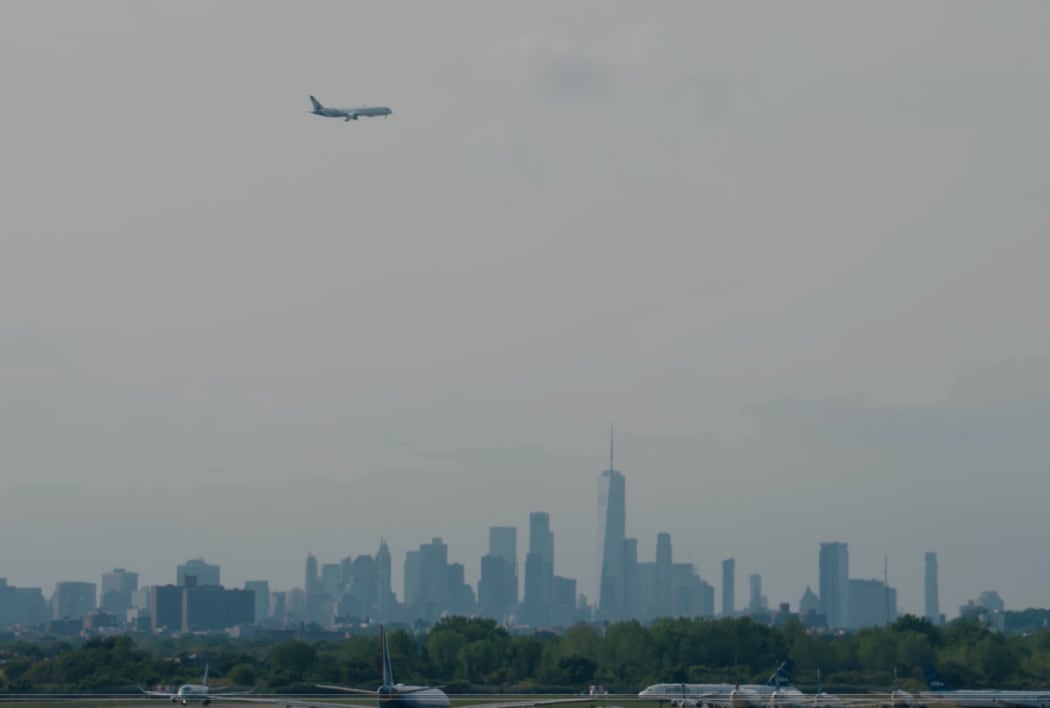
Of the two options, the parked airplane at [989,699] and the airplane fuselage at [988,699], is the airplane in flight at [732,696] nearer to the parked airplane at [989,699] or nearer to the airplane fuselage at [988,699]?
the airplane fuselage at [988,699]

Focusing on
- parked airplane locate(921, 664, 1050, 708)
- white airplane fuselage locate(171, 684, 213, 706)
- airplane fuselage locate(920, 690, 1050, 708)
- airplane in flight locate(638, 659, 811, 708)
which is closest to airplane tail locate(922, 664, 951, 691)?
parked airplane locate(921, 664, 1050, 708)

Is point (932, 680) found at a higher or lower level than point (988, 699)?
higher

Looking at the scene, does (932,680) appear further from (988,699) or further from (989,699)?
(989,699)

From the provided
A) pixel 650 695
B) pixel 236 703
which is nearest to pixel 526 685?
pixel 650 695

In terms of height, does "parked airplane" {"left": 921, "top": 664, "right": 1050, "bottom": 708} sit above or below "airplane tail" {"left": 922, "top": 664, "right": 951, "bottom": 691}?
below

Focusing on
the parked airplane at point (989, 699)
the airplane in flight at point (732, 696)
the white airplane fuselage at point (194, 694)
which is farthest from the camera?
the white airplane fuselage at point (194, 694)

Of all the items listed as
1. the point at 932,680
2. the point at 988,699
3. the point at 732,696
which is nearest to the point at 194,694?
the point at 732,696

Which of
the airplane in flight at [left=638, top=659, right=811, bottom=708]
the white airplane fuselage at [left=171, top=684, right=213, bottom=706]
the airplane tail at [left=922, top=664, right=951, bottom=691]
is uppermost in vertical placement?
the airplane tail at [left=922, top=664, right=951, bottom=691]

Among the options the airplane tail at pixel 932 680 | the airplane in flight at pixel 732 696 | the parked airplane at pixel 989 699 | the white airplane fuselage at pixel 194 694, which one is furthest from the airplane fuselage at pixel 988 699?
the white airplane fuselage at pixel 194 694

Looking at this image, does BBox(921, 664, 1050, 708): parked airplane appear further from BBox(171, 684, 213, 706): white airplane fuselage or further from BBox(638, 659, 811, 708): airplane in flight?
BBox(171, 684, 213, 706): white airplane fuselage

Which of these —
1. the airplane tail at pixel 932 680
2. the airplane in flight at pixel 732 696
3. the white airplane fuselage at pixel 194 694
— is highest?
the airplane tail at pixel 932 680
